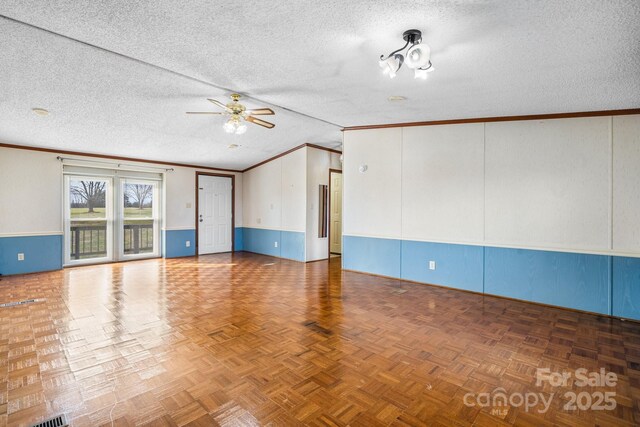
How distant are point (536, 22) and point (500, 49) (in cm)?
38

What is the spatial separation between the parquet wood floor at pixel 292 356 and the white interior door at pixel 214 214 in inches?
135

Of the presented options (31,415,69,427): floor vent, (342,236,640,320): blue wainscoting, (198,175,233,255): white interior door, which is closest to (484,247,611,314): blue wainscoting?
(342,236,640,320): blue wainscoting

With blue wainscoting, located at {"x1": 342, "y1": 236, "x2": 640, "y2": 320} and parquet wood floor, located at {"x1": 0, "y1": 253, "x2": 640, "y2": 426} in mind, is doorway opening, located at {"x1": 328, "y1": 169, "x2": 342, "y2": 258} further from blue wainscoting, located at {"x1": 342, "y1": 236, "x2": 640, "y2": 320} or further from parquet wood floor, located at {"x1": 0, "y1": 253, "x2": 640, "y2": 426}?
parquet wood floor, located at {"x1": 0, "y1": 253, "x2": 640, "y2": 426}

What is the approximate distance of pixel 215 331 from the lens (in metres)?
3.01

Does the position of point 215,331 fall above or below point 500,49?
below

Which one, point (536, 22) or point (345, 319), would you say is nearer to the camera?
point (536, 22)

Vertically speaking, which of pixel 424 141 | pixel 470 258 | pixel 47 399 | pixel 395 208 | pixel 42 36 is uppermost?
pixel 42 36

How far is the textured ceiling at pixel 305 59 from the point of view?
2115 millimetres

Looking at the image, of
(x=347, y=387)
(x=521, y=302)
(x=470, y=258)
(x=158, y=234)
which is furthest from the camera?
(x=158, y=234)

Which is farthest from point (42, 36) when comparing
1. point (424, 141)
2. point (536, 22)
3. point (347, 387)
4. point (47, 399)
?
point (424, 141)

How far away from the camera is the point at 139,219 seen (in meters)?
6.93

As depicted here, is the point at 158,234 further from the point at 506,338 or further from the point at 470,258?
the point at 506,338

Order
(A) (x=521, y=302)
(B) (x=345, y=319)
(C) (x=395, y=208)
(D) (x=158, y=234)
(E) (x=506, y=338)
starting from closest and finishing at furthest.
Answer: (E) (x=506, y=338) → (B) (x=345, y=319) → (A) (x=521, y=302) → (C) (x=395, y=208) → (D) (x=158, y=234)

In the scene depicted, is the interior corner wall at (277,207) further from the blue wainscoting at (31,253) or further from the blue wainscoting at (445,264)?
the blue wainscoting at (31,253)
